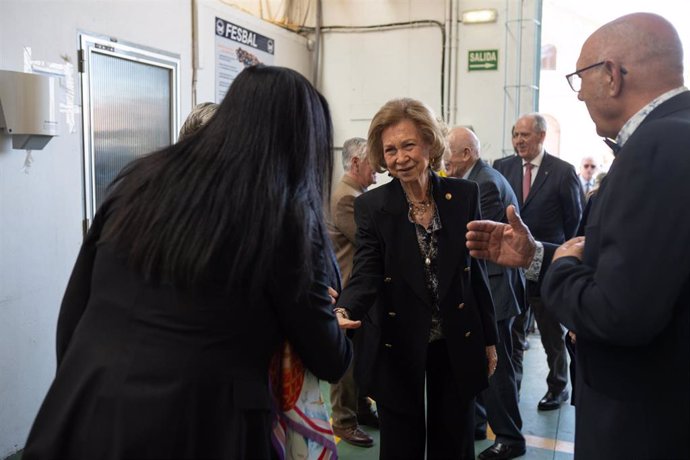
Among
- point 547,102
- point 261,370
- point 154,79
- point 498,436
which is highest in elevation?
point 547,102

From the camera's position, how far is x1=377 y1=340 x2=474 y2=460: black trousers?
223cm

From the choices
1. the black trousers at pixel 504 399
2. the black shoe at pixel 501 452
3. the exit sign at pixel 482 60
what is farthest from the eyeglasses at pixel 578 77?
the exit sign at pixel 482 60

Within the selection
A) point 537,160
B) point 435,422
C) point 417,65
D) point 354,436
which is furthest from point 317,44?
point 435,422

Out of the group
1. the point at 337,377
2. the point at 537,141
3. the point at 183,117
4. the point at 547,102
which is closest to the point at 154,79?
the point at 183,117

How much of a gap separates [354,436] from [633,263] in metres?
2.77

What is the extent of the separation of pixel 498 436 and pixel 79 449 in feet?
8.88

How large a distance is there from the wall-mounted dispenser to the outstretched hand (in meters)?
2.46

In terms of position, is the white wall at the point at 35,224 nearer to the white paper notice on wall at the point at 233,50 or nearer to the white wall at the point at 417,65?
the white paper notice on wall at the point at 233,50

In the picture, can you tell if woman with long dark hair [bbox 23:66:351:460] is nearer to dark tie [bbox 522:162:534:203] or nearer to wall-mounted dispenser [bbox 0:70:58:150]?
wall-mounted dispenser [bbox 0:70:58:150]

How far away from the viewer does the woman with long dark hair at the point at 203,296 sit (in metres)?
1.22

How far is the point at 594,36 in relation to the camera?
1.47 meters

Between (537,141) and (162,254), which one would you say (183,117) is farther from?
(162,254)

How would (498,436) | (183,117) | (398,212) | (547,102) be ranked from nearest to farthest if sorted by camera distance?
(398,212) < (498,436) < (183,117) < (547,102)

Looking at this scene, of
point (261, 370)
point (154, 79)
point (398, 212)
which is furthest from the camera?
point (154, 79)
